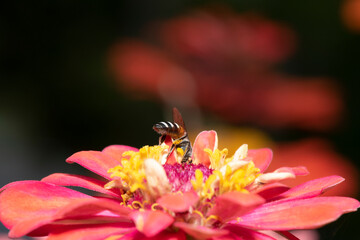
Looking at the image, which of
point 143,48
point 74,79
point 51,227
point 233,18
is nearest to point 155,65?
point 143,48

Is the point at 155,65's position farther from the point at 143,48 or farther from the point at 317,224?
the point at 317,224

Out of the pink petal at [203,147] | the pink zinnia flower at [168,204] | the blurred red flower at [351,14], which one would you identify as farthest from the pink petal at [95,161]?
the blurred red flower at [351,14]

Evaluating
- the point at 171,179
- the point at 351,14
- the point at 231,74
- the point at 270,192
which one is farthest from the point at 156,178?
the point at 351,14

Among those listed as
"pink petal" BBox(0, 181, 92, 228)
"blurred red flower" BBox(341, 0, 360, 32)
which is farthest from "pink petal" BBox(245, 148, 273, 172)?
"blurred red flower" BBox(341, 0, 360, 32)

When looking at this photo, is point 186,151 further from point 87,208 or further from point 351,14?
point 351,14

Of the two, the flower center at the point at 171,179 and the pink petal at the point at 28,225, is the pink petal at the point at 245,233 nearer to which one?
the flower center at the point at 171,179

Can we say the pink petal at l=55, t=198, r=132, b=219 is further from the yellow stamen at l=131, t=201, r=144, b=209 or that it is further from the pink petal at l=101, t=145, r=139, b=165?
the pink petal at l=101, t=145, r=139, b=165
